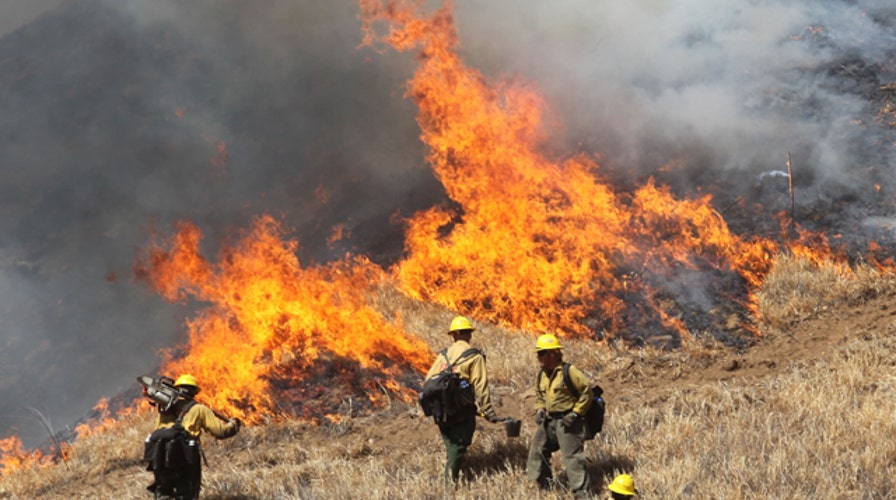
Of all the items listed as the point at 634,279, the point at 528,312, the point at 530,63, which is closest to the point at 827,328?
the point at 634,279

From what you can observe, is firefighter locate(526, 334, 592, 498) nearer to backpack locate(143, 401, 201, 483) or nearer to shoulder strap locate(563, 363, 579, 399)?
shoulder strap locate(563, 363, 579, 399)

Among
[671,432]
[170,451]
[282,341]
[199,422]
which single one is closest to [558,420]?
[671,432]

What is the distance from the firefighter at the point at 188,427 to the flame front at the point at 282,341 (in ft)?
10.5

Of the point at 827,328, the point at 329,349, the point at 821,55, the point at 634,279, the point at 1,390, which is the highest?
the point at 821,55

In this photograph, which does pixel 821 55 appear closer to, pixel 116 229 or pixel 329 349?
pixel 329 349

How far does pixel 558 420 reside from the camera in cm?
559

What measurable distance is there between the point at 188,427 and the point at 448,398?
2328mm

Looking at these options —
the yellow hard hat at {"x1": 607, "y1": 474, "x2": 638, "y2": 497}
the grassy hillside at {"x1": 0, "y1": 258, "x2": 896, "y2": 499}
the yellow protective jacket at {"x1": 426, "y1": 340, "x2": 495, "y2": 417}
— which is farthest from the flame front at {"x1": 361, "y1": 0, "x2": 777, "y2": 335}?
the yellow hard hat at {"x1": 607, "y1": 474, "x2": 638, "y2": 497}

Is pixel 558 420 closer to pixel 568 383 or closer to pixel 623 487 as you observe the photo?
pixel 568 383

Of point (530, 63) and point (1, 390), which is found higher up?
point (530, 63)

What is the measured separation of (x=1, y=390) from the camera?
22953mm

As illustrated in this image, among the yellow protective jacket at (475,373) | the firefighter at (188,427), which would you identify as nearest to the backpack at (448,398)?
the yellow protective jacket at (475,373)

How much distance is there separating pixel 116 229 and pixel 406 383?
905 inches

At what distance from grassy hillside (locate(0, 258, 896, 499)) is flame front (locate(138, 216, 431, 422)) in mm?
578
